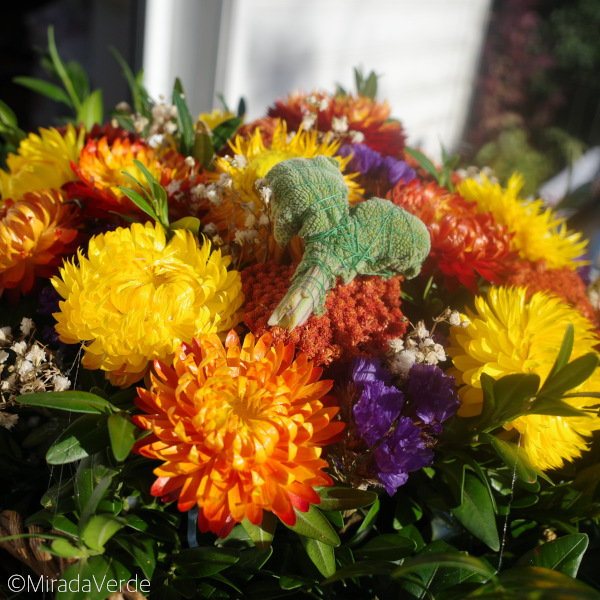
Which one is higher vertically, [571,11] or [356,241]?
[571,11]

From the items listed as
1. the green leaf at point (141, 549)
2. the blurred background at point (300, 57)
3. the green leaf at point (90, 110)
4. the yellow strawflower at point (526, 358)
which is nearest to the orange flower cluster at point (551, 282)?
the yellow strawflower at point (526, 358)

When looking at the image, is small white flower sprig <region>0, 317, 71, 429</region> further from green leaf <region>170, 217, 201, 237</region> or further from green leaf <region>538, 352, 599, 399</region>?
green leaf <region>538, 352, 599, 399</region>

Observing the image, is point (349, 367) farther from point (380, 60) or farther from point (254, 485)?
point (380, 60)

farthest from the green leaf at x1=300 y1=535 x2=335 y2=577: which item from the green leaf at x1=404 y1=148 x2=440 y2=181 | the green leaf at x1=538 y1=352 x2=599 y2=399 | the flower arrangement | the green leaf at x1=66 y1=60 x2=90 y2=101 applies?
the green leaf at x1=66 y1=60 x2=90 y2=101

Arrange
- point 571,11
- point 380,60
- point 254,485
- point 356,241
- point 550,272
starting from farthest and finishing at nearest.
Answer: point 571,11
point 380,60
point 550,272
point 356,241
point 254,485

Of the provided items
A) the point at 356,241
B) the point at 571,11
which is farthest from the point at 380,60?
→ the point at 571,11

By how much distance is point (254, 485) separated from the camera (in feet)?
1.58

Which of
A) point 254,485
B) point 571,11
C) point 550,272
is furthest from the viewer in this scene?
point 571,11

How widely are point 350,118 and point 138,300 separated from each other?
523mm

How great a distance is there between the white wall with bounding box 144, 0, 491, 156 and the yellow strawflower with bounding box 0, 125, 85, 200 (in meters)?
0.60

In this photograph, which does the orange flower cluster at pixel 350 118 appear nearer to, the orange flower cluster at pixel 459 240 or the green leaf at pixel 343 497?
the orange flower cluster at pixel 459 240

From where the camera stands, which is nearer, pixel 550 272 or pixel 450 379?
pixel 450 379

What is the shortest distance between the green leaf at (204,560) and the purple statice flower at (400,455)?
0.57 feet

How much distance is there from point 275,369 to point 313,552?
0.62 ft
